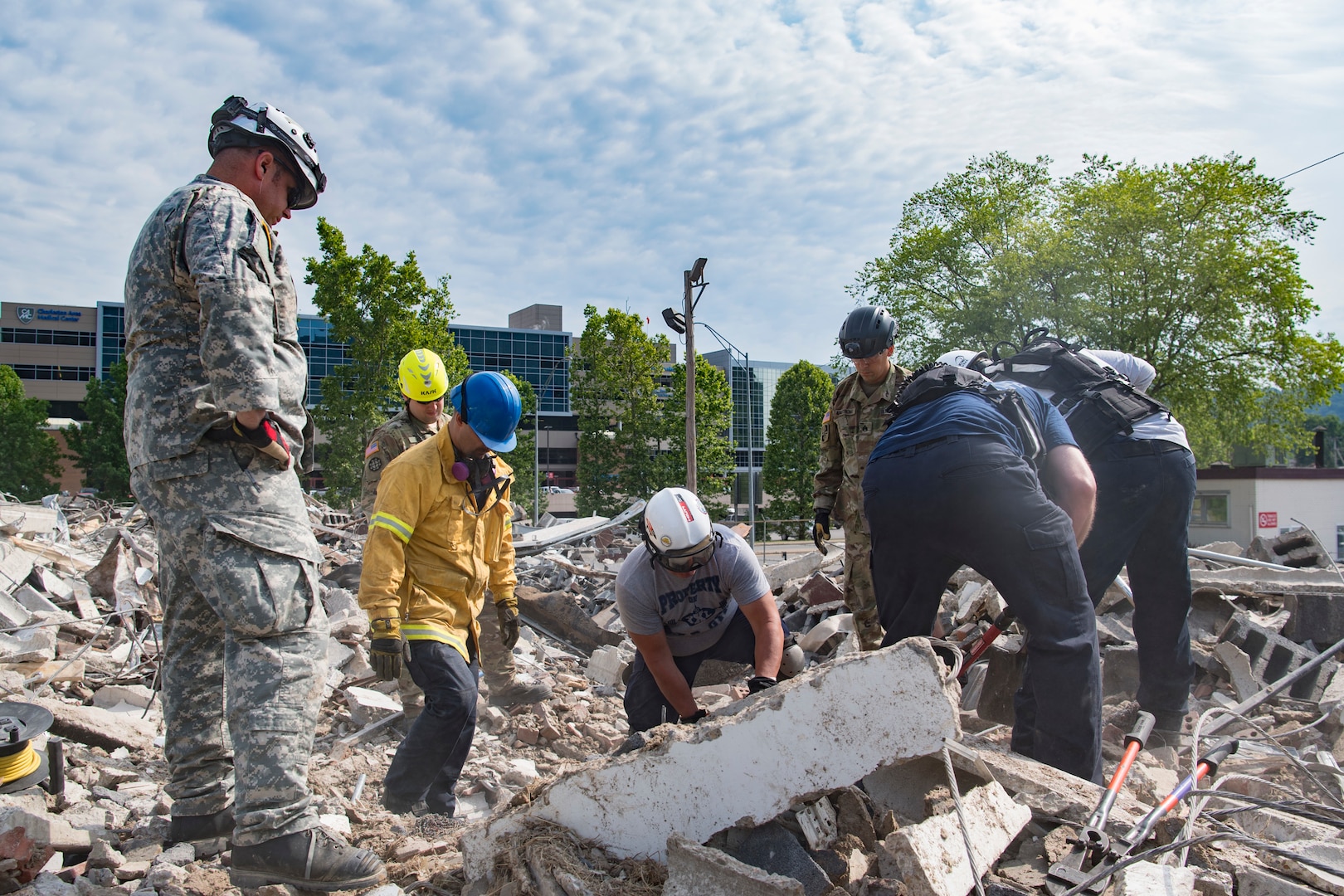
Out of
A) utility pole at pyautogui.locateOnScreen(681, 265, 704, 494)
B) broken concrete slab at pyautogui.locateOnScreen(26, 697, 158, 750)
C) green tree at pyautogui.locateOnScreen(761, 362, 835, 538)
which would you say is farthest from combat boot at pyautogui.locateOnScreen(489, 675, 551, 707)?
green tree at pyautogui.locateOnScreen(761, 362, 835, 538)

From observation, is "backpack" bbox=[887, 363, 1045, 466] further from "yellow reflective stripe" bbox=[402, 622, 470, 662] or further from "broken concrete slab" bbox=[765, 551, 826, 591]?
"broken concrete slab" bbox=[765, 551, 826, 591]

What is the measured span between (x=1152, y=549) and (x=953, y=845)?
2.12 meters

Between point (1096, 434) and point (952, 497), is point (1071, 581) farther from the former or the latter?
point (1096, 434)

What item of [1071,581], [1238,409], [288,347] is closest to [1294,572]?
[1071,581]

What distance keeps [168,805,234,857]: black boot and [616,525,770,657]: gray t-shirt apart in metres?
1.52

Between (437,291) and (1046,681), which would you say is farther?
(437,291)

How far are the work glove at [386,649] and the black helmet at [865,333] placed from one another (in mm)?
2538

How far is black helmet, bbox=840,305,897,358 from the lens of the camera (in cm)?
420

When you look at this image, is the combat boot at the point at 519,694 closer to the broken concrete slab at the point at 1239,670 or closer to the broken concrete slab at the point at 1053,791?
the broken concrete slab at the point at 1053,791

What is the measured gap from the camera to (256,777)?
81.5 inches

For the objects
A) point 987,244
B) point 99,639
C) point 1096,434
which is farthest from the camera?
point 987,244

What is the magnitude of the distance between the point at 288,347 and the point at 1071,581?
93.8 inches

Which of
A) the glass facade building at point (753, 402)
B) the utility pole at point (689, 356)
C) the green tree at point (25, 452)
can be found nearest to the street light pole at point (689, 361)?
the utility pole at point (689, 356)

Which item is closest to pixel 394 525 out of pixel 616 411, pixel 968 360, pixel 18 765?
pixel 18 765
